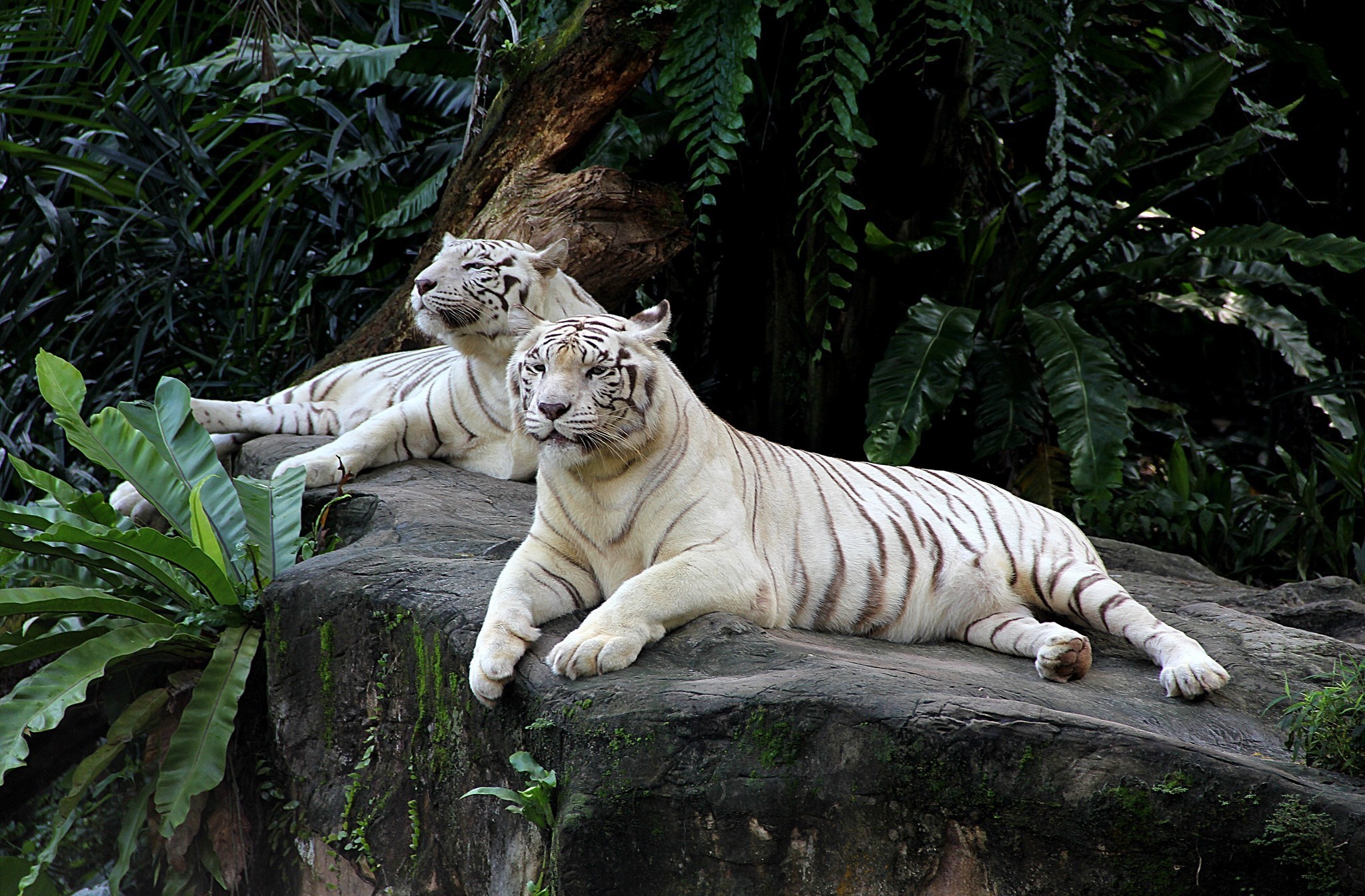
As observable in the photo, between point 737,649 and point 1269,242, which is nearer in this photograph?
point 737,649

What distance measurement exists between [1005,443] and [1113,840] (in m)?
4.00

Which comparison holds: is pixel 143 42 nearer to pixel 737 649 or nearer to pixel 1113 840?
pixel 737 649

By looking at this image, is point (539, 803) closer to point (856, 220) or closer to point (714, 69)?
point (714, 69)

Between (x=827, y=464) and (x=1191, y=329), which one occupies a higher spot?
(x=1191, y=329)

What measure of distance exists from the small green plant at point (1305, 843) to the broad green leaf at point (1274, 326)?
4846 millimetres

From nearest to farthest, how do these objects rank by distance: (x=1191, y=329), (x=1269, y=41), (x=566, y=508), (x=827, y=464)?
(x=566, y=508) < (x=827, y=464) < (x=1269, y=41) < (x=1191, y=329)

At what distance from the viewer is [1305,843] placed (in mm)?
2045

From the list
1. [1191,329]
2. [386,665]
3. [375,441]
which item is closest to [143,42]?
[375,441]

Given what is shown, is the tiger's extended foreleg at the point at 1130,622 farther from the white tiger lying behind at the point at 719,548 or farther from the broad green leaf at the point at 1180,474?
the broad green leaf at the point at 1180,474

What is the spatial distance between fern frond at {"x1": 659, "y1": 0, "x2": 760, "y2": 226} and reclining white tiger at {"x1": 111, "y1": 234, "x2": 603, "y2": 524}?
2.74 feet

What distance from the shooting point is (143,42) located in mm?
6766

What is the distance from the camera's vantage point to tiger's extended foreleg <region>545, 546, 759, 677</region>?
2.65 meters

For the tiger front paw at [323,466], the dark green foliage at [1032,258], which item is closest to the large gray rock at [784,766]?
the tiger front paw at [323,466]

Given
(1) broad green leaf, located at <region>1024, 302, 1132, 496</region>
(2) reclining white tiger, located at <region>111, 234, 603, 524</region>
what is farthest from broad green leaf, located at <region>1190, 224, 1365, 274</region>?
(2) reclining white tiger, located at <region>111, 234, 603, 524</region>
